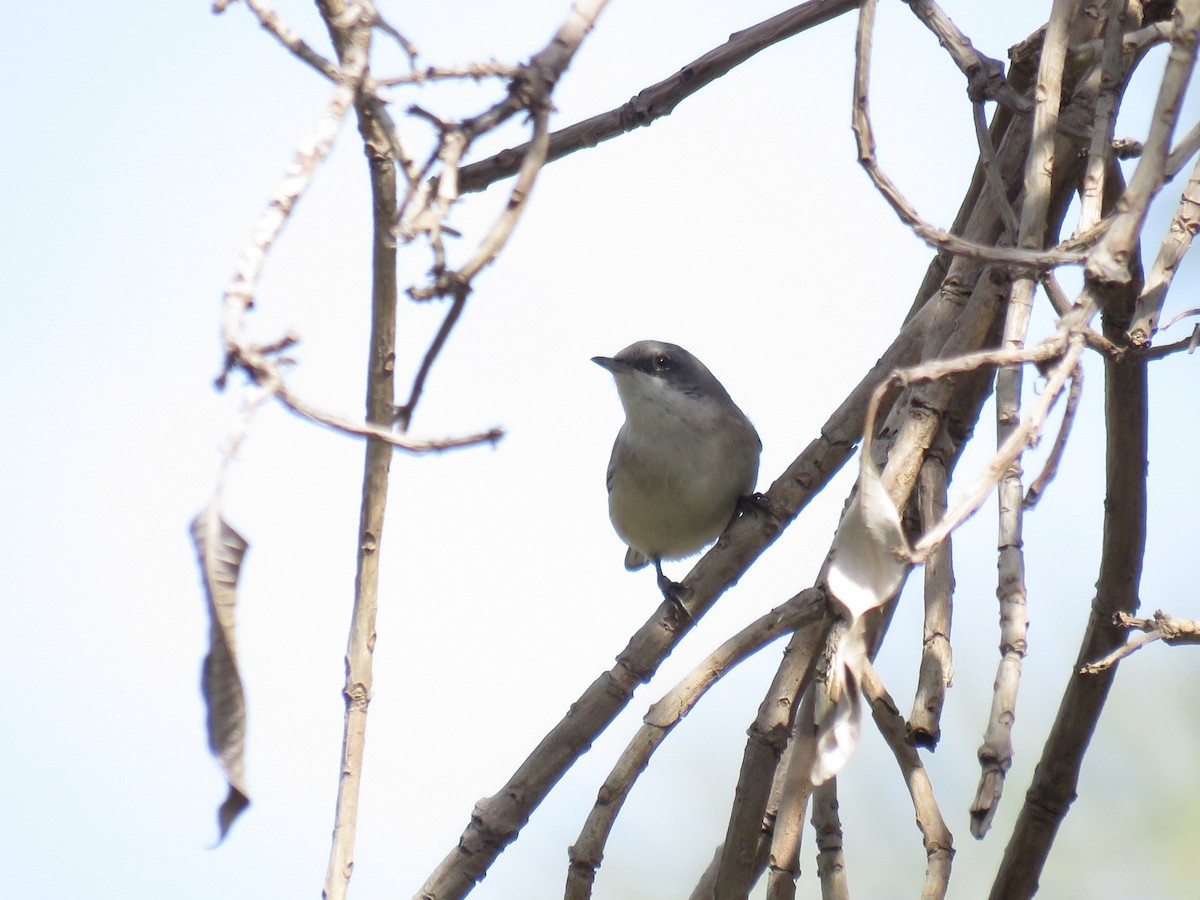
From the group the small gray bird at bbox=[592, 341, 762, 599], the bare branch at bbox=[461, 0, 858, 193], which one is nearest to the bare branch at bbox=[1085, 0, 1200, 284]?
the bare branch at bbox=[461, 0, 858, 193]

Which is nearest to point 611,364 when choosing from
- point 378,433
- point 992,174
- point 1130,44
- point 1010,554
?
point 992,174

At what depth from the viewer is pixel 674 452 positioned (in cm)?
510

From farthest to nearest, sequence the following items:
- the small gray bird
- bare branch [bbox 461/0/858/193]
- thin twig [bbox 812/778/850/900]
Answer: the small gray bird, bare branch [bbox 461/0/858/193], thin twig [bbox 812/778/850/900]

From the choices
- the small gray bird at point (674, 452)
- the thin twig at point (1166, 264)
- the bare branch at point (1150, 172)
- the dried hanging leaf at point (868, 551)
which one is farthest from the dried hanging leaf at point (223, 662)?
the small gray bird at point (674, 452)

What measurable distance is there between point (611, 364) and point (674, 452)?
0.48 m

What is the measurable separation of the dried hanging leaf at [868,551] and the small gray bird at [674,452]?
3279mm

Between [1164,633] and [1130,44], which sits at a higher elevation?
[1130,44]

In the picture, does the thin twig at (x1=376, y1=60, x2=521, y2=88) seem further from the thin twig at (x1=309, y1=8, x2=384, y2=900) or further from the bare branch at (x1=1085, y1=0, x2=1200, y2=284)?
the bare branch at (x1=1085, y1=0, x2=1200, y2=284)

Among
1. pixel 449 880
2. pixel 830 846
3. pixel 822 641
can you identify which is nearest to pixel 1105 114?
pixel 822 641

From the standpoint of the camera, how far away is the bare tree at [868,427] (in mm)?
1521

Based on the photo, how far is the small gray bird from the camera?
5.08 metres

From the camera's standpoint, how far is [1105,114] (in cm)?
225

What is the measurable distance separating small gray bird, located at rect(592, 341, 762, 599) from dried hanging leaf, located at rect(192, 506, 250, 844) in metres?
3.75

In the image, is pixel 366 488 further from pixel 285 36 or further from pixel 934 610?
pixel 934 610
